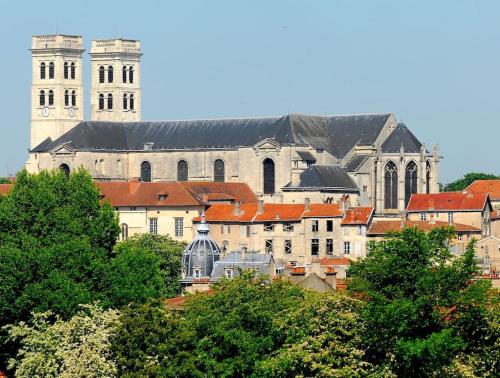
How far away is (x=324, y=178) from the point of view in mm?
137000

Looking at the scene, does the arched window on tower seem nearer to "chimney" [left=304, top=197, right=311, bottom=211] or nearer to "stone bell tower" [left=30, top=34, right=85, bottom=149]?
"stone bell tower" [left=30, top=34, right=85, bottom=149]

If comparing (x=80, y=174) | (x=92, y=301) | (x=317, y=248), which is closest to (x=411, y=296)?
(x=92, y=301)

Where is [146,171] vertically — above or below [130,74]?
below

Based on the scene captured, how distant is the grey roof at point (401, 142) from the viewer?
140000 millimetres

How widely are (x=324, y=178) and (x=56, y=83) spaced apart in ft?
124

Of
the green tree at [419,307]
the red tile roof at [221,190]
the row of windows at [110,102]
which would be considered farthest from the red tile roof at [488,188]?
the green tree at [419,307]

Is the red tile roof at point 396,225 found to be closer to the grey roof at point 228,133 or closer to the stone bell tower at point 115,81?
the grey roof at point 228,133

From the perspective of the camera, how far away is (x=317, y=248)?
12475 cm

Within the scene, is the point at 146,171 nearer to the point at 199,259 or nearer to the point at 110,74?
the point at 110,74

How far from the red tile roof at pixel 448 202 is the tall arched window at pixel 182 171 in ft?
66.2

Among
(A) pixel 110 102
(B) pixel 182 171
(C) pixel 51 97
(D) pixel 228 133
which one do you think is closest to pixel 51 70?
(C) pixel 51 97

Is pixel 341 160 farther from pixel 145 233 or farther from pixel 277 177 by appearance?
pixel 145 233

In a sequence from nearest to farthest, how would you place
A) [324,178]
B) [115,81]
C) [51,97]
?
1. [324,178]
2. [51,97]
3. [115,81]

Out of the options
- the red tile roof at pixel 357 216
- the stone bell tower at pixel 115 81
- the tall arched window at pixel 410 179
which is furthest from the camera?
the stone bell tower at pixel 115 81
